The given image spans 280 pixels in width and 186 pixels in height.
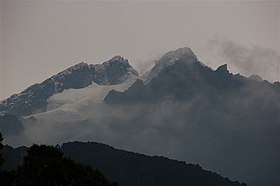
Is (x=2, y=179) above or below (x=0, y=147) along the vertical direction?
below

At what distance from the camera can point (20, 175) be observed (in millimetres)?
122188

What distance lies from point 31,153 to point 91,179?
1543cm

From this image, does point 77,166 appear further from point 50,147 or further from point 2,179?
point 2,179

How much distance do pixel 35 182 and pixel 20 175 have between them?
358 centimetres

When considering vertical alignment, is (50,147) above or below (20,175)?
above

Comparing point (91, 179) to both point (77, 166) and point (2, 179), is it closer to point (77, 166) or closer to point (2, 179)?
point (77, 166)

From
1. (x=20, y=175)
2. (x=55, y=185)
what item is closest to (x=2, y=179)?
(x=20, y=175)

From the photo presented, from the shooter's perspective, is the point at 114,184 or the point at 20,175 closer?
the point at 20,175

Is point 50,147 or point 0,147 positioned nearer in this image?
point 0,147

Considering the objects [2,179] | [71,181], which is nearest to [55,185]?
[71,181]

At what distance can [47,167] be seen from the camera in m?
123

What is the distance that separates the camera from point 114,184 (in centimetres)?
13162

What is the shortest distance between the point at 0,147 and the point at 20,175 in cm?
758

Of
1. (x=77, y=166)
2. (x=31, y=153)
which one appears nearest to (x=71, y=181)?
(x=77, y=166)
